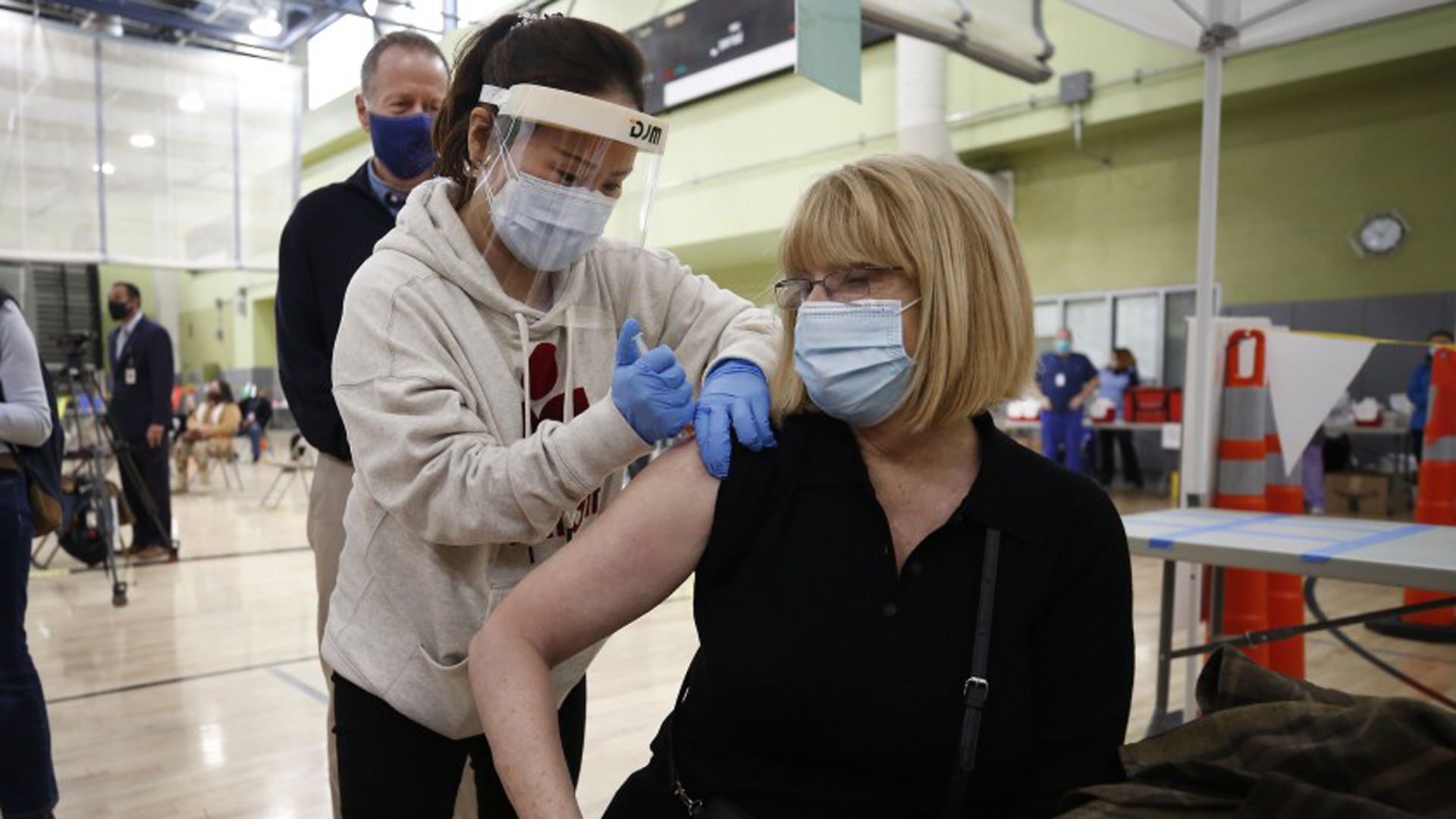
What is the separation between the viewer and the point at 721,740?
3.26 ft

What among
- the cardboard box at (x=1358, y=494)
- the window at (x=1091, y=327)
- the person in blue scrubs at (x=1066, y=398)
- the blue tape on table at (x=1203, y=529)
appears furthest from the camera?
the window at (x=1091, y=327)

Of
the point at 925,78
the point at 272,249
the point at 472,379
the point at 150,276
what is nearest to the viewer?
the point at 472,379

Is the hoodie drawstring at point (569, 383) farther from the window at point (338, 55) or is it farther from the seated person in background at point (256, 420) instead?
the seated person in background at point (256, 420)

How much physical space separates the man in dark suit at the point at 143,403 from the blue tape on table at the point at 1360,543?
5691 mm

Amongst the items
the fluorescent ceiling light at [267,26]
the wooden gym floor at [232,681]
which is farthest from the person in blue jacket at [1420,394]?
the fluorescent ceiling light at [267,26]

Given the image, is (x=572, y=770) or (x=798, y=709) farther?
(x=572, y=770)

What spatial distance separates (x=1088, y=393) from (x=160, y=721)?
7372mm

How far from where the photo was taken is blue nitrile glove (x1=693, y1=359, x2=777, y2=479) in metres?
0.99

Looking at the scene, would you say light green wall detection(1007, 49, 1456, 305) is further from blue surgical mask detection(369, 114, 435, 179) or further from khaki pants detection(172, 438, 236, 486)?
khaki pants detection(172, 438, 236, 486)

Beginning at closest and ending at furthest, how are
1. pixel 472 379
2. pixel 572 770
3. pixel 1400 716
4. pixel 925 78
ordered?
pixel 1400 716 < pixel 472 379 < pixel 572 770 < pixel 925 78

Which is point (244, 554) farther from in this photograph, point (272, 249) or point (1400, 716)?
point (1400, 716)

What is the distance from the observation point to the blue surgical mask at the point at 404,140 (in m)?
1.81

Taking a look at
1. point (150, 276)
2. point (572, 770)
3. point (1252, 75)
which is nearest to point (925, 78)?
point (1252, 75)

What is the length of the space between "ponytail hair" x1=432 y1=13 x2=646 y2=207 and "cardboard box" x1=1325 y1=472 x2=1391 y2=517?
26.1 ft
